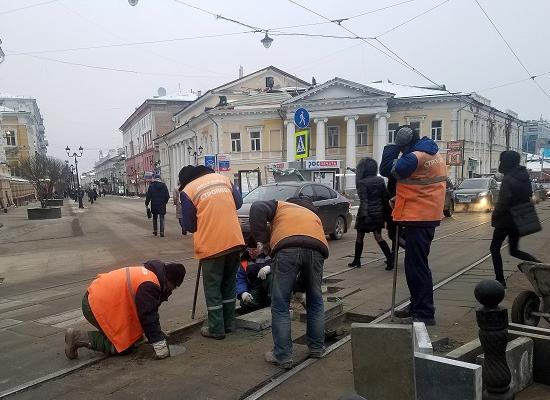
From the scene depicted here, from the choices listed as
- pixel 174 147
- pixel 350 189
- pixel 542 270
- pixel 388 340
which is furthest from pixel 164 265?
pixel 174 147

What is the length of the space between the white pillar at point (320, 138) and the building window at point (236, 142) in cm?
747

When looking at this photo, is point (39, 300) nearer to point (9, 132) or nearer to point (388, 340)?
point (388, 340)

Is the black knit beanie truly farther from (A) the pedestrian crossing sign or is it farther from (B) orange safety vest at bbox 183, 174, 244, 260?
(A) the pedestrian crossing sign

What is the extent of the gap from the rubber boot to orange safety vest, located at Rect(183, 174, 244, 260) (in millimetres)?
1346

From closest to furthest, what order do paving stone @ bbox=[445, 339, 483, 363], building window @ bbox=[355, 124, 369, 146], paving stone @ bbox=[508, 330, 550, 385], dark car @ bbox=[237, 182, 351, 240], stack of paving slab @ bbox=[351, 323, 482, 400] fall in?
stack of paving slab @ bbox=[351, 323, 482, 400], paving stone @ bbox=[445, 339, 483, 363], paving stone @ bbox=[508, 330, 550, 385], dark car @ bbox=[237, 182, 351, 240], building window @ bbox=[355, 124, 369, 146]

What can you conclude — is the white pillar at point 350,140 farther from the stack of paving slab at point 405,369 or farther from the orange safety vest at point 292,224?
the stack of paving slab at point 405,369

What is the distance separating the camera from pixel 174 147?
61438 millimetres

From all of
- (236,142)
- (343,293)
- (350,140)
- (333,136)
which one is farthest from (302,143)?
(333,136)

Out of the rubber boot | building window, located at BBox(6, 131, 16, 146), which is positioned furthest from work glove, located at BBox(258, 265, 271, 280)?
building window, located at BBox(6, 131, 16, 146)

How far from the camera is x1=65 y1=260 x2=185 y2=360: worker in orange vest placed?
168 inches

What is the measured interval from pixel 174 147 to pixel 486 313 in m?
61.0

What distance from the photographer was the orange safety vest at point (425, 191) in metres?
4.78

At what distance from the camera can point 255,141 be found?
44625mm

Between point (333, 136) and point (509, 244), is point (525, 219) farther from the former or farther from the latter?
point (333, 136)
